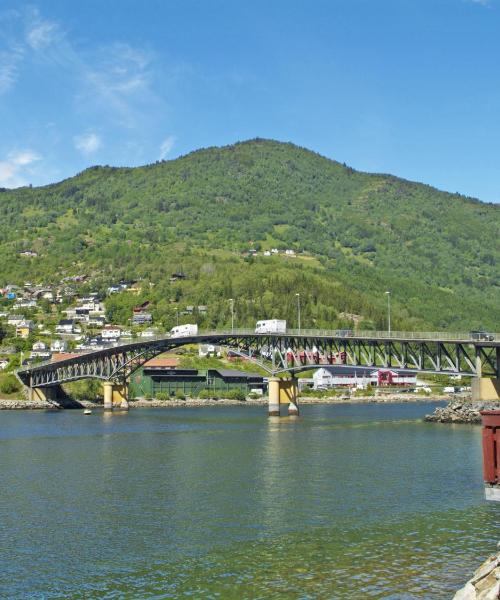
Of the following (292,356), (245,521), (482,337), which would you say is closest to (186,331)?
(292,356)

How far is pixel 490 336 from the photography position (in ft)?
342

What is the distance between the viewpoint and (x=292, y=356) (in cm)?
13200

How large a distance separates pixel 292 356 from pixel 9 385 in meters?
76.7

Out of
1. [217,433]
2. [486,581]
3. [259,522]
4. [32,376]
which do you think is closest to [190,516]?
[259,522]

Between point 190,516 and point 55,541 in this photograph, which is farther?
point 190,516

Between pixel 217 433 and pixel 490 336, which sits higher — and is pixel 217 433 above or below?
below

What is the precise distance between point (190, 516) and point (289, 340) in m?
90.2

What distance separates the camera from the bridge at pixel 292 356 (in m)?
105

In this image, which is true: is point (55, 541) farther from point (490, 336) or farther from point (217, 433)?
point (490, 336)

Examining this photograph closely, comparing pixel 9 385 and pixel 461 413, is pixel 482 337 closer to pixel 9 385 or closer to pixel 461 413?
pixel 461 413

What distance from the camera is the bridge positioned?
105 meters

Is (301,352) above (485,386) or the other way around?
above

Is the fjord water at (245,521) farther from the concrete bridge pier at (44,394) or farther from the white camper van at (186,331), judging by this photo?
the concrete bridge pier at (44,394)

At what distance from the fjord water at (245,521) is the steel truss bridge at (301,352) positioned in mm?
28849
